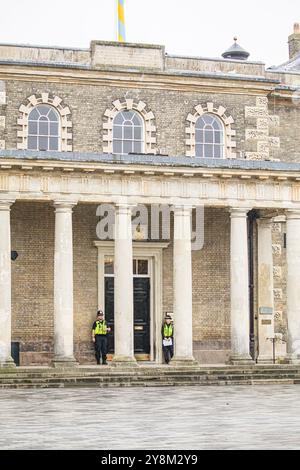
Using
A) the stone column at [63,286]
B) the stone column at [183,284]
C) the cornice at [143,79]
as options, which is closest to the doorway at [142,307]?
the stone column at [183,284]

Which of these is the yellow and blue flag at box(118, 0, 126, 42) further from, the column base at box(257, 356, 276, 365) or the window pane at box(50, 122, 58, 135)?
the column base at box(257, 356, 276, 365)

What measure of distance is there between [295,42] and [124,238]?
1637cm

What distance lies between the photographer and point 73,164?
3034cm

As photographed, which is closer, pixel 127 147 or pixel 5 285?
pixel 5 285

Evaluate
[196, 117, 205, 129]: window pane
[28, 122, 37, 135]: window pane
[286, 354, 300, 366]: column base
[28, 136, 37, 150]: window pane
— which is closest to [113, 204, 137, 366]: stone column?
[28, 136, 37, 150]: window pane

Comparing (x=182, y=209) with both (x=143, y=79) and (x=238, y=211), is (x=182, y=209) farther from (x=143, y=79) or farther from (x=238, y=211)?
(x=143, y=79)

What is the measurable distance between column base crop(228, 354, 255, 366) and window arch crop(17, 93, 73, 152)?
8492 mm

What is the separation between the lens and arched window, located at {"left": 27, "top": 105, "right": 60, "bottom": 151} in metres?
33.6

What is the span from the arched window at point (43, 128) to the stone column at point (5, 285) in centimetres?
392

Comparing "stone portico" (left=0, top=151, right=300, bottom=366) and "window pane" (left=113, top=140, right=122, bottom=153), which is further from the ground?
"window pane" (left=113, top=140, right=122, bottom=153)

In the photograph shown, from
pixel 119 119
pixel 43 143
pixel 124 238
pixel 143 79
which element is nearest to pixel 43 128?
pixel 43 143

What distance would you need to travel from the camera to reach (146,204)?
32938 millimetres

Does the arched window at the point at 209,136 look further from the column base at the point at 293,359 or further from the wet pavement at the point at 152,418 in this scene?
the wet pavement at the point at 152,418

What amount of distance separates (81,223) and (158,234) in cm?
270
